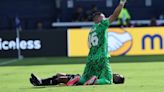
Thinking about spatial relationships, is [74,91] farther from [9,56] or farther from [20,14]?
[20,14]

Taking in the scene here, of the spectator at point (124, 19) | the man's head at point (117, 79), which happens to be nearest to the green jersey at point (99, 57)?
the man's head at point (117, 79)

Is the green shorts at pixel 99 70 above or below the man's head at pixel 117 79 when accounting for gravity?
above

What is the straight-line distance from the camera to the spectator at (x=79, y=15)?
3441 centimetres

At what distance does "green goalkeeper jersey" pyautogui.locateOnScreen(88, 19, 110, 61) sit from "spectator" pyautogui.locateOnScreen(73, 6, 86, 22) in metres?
20.9

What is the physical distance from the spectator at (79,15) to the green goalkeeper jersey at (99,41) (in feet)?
68.5

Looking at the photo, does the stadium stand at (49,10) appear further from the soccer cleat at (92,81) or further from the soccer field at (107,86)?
the soccer cleat at (92,81)

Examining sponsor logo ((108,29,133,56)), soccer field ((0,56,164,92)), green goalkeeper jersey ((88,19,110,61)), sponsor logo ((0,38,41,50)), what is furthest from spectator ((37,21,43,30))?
green goalkeeper jersey ((88,19,110,61))

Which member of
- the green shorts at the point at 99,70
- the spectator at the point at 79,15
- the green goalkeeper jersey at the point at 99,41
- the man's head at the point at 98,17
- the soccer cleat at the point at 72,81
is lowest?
the soccer cleat at the point at 72,81

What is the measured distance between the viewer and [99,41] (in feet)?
44.1

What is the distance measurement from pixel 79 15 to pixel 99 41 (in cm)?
2112

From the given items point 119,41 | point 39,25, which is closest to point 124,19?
point 39,25

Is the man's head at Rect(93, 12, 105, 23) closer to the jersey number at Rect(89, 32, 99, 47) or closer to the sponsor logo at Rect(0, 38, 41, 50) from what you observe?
the jersey number at Rect(89, 32, 99, 47)

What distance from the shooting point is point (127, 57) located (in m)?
26.2

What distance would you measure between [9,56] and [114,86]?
14.9 meters
